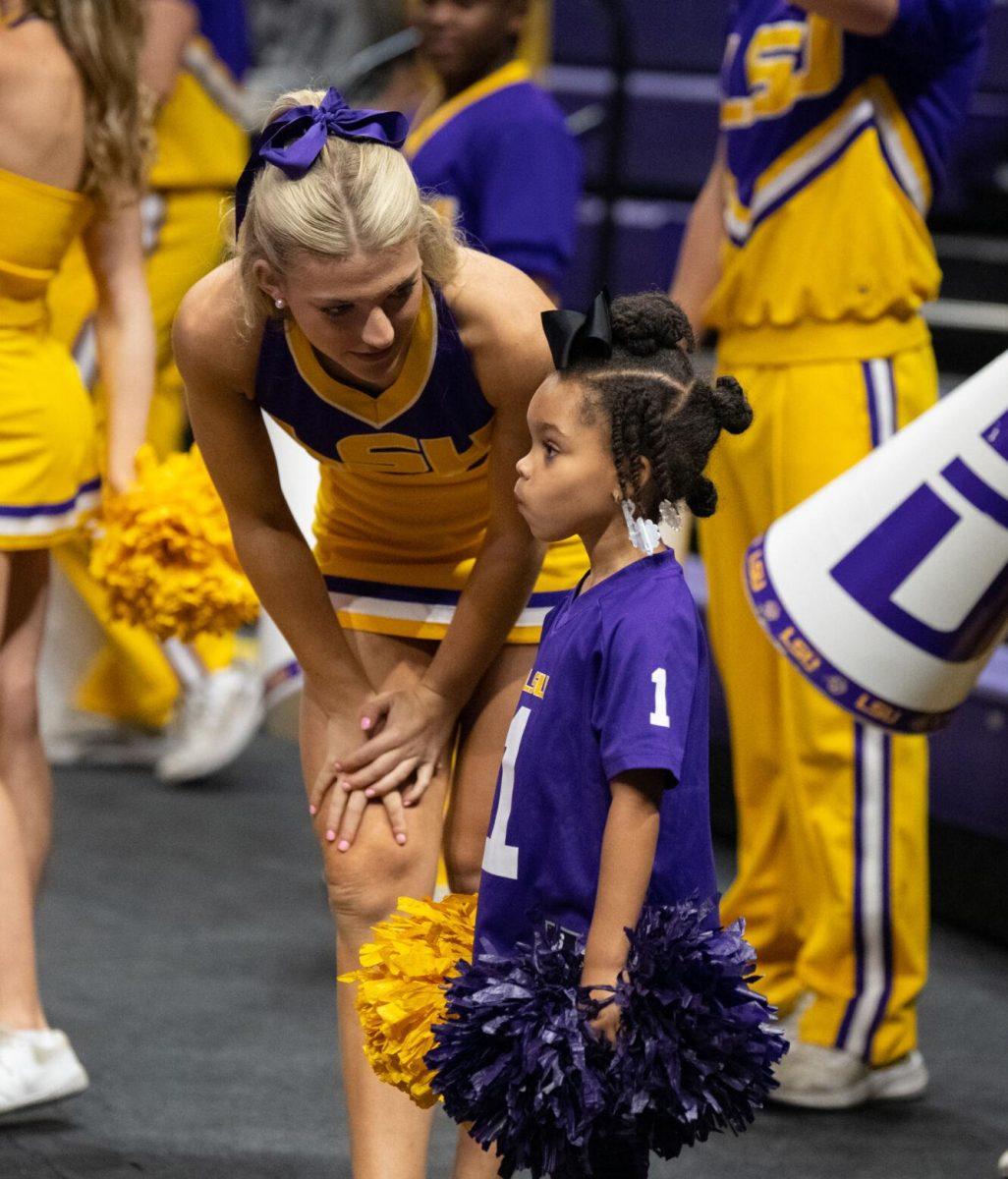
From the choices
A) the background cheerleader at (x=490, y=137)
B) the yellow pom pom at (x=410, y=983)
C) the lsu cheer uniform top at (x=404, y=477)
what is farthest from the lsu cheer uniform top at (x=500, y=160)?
the yellow pom pom at (x=410, y=983)

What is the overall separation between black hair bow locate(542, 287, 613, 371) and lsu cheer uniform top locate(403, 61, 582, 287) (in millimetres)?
1461

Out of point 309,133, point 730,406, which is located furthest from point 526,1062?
point 309,133

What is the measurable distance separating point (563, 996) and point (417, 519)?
690 mm

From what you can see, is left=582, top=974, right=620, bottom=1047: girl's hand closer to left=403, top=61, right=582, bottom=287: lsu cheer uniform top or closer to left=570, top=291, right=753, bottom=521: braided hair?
left=570, top=291, right=753, bottom=521: braided hair

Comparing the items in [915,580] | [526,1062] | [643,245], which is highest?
[915,580]

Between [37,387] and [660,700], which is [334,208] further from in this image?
[37,387]

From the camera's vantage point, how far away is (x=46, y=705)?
444 centimetres

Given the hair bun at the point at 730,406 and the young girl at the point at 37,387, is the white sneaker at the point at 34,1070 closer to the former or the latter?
the young girl at the point at 37,387

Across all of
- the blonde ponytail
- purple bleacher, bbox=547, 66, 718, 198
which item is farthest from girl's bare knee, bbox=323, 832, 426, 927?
purple bleacher, bbox=547, 66, 718, 198

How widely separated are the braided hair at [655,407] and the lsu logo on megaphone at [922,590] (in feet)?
1.22

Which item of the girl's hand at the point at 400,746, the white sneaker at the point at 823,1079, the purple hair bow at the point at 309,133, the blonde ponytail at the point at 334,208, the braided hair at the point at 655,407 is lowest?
the white sneaker at the point at 823,1079

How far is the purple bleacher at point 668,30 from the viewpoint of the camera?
6055 millimetres

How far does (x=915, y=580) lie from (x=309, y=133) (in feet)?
2.62

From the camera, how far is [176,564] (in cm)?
242
